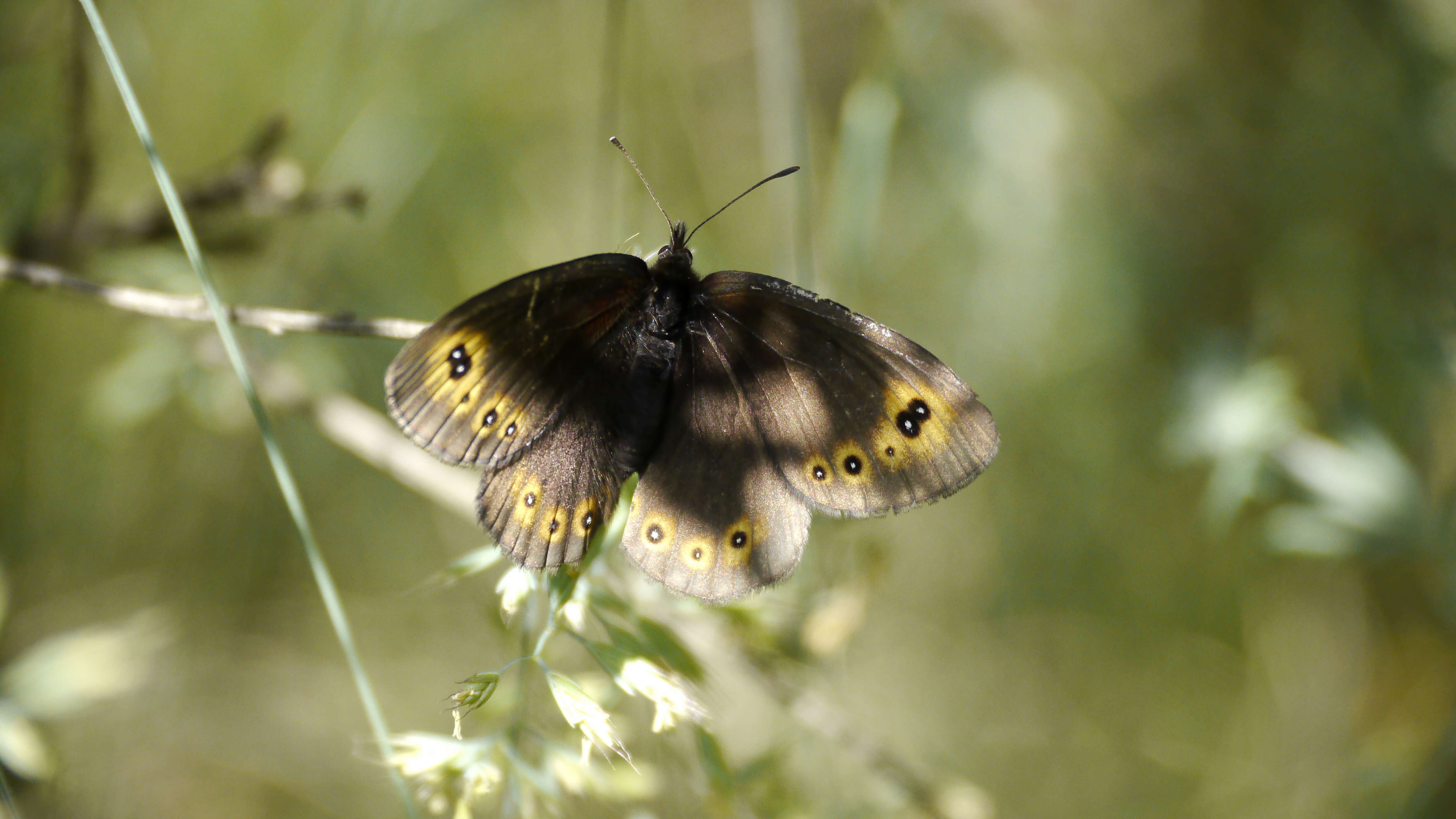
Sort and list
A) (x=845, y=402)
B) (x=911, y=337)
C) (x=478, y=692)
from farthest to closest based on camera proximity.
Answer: (x=911, y=337)
(x=845, y=402)
(x=478, y=692)

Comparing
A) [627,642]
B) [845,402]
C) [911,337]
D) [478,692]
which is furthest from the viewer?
[911,337]

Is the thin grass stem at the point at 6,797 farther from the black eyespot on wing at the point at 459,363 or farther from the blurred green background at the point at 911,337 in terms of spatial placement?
the black eyespot on wing at the point at 459,363

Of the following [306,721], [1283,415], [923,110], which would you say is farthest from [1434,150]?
[306,721]

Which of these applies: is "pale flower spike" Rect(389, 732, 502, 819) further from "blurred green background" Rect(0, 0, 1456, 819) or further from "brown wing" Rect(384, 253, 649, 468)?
"blurred green background" Rect(0, 0, 1456, 819)

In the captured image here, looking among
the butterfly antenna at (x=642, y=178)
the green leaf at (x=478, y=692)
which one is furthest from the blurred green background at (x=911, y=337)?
the green leaf at (x=478, y=692)

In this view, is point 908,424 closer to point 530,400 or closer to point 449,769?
point 530,400

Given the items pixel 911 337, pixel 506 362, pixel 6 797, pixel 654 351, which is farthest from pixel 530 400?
pixel 911 337

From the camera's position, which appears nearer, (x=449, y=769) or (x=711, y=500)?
(x=449, y=769)

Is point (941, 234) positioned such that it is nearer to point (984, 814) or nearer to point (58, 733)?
point (984, 814)
